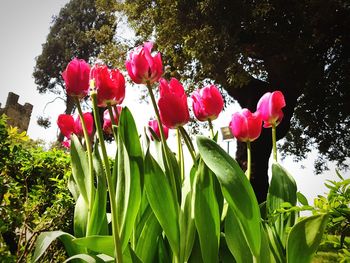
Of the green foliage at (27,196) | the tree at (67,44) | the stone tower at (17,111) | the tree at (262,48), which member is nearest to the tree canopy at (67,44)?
the tree at (67,44)

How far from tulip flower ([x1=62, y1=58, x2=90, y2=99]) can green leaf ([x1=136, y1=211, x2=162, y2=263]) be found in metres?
0.54

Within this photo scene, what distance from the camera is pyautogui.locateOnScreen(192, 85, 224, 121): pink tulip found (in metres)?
1.44

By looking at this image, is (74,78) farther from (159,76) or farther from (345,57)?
(345,57)

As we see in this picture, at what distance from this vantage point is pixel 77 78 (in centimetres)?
124

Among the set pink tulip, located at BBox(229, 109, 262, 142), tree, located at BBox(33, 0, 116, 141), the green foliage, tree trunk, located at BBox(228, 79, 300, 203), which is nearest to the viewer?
pink tulip, located at BBox(229, 109, 262, 142)

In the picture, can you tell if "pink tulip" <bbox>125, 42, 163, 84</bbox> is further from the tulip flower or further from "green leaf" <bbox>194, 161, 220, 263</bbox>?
"green leaf" <bbox>194, 161, 220, 263</bbox>

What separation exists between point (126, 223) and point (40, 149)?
206cm

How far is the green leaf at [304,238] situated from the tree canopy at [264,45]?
20.3 ft

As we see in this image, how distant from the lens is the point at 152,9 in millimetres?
8875

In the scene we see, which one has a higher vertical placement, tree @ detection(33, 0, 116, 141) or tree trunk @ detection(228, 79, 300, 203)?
tree @ detection(33, 0, 116, 141)

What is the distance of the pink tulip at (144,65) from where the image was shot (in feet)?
4.15

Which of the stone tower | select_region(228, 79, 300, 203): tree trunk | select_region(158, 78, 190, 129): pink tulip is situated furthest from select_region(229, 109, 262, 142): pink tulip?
the stone tower

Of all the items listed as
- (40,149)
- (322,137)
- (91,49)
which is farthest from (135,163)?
(91,49)

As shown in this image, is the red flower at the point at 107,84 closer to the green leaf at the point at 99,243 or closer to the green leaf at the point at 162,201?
the green leaf at the point at 162,201
